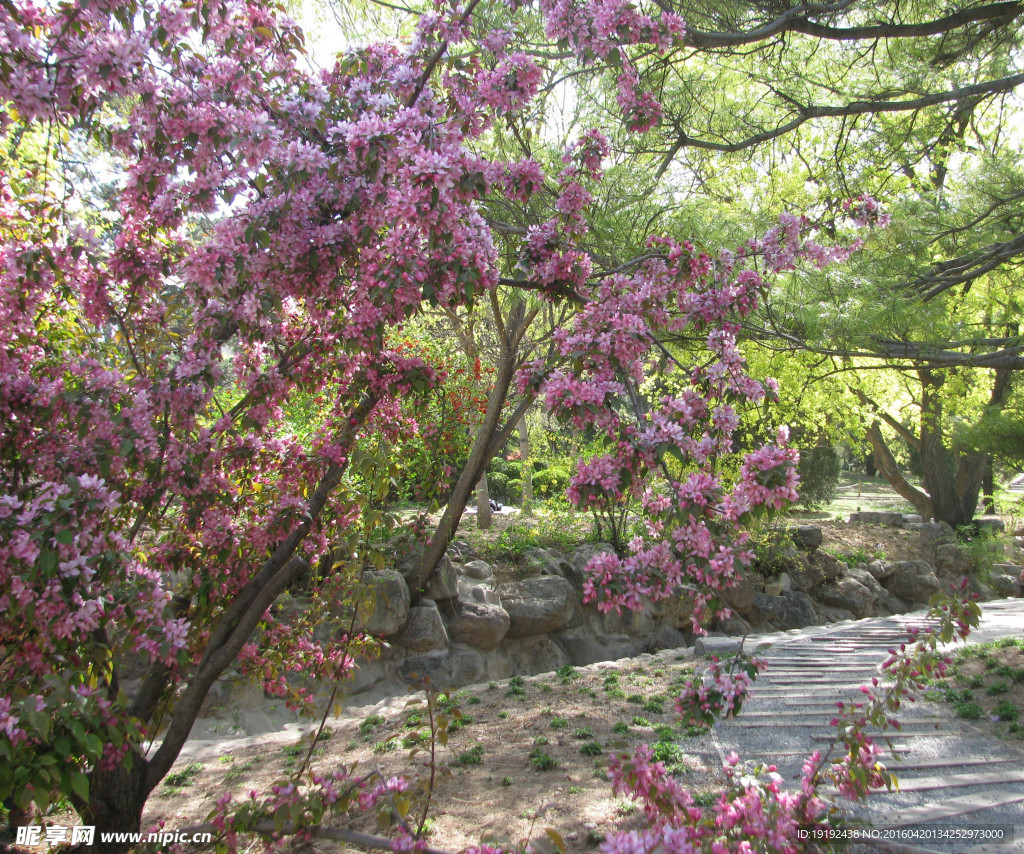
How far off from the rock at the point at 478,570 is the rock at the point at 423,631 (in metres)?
0.86

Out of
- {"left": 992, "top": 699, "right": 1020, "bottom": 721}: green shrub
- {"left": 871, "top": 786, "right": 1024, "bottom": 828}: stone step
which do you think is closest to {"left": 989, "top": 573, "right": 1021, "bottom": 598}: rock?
{"left": 992, "top": 699, "right": 1020, "bottom": 721}: green shrub

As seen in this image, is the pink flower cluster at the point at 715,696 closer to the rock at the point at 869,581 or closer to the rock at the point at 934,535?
the rock at the point at 869,581

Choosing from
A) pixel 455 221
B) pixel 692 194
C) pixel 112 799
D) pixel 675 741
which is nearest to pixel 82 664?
pixel 112 799

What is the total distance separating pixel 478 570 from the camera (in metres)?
7.40

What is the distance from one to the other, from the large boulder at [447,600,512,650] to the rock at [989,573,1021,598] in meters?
8.67

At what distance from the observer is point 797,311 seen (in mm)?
4680

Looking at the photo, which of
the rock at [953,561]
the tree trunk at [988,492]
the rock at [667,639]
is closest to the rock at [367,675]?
the rock at [667,639]

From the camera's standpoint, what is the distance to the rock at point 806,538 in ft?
33.1

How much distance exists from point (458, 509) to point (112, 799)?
442 cm

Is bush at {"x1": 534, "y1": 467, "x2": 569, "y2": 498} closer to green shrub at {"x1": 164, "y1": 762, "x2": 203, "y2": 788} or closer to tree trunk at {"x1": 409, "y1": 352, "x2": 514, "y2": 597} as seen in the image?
tree trunk at {"x1": 409, "y1": 352, "x2": 514, "y2": 597}

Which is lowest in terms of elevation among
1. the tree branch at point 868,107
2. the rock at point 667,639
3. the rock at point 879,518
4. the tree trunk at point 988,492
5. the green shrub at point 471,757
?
the rock at point 667,639

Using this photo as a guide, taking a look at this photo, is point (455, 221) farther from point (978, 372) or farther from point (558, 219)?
point (978, 372)

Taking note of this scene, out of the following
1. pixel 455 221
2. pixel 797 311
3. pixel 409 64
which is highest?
pixel 409 64

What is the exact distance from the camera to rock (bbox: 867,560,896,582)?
34.0 feet
